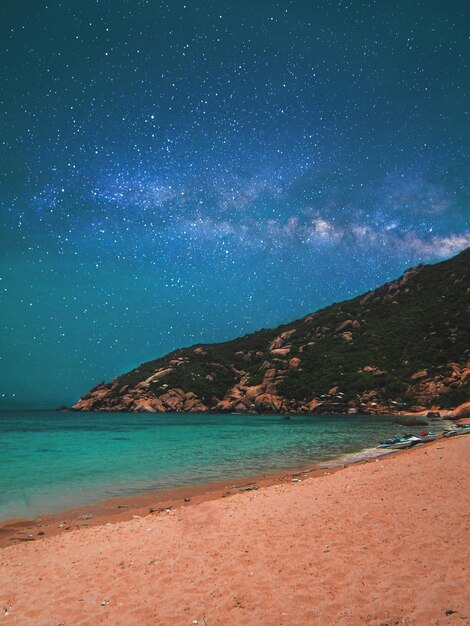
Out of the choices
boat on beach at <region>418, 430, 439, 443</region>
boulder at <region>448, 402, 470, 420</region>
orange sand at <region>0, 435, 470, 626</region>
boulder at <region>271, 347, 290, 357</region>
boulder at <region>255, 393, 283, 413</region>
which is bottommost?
boulder at <region>255, 393, 283, 413</region>

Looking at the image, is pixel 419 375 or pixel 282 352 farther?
pixel 282 352

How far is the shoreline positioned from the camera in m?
12.7

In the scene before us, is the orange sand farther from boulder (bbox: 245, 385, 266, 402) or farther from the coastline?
boulder (bbox: 245, 385, 266, 402)

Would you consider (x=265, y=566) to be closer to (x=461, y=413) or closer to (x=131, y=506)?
(x=131, y=506)

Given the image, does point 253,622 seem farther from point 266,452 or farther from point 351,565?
point 266,452

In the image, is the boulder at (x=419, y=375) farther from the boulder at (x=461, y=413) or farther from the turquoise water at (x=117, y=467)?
the turquoise water at (x=117, y=467)

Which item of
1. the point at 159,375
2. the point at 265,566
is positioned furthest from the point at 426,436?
the point at 159,375

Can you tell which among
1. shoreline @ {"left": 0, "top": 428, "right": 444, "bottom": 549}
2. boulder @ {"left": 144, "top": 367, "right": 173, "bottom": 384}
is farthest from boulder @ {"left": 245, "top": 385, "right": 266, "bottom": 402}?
shoreline @ {"left": 0, "top": 428, "right": 444, "bottom": 549}

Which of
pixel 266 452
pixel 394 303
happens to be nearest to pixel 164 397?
pixel 394 303

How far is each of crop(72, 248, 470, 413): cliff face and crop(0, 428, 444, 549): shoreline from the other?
230 ft

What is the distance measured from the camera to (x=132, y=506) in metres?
15.4

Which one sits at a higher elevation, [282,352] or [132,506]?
[282,352]

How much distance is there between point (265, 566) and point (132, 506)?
9.29 metres

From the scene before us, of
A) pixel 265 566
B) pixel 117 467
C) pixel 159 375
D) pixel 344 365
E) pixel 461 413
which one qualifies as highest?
pixel 159 375
